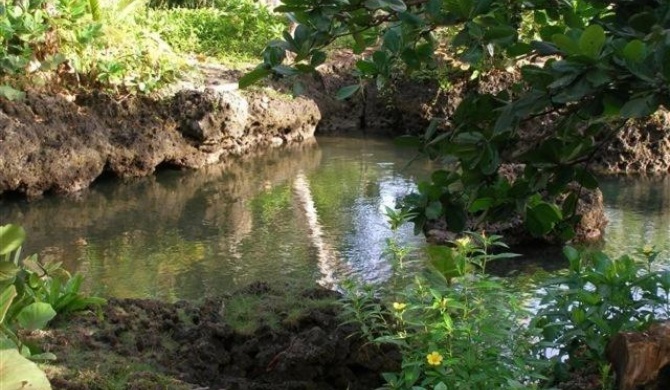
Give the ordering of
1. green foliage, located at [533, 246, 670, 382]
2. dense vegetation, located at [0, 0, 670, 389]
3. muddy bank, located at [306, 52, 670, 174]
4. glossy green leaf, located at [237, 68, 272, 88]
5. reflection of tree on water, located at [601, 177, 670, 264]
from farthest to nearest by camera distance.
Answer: muddy bank, located at [306, 52, 670, 174], reflection of tree on water, located at [601, 177, 670, 264], green foliage, located at [533, 246, 670, 382], glossy green leaf, located at [237, 68, 272, 88], dense vegetation, located at [0, 0, 670, 389]

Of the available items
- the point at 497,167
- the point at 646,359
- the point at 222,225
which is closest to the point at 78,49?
the point at 222,225

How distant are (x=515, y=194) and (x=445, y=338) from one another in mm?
794

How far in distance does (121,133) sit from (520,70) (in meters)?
8.99

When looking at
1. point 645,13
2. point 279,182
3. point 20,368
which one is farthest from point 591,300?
point 279,182

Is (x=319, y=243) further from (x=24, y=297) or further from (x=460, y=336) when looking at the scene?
(x=460, y=336)

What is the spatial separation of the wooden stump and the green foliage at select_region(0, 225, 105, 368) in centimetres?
172

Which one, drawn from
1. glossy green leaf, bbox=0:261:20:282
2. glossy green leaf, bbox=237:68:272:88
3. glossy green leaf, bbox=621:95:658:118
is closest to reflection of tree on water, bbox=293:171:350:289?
glossy green leaf, bbox=0:261:20:282

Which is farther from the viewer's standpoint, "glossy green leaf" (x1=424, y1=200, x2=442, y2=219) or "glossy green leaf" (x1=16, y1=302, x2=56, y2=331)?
"glossy green leaf" (x1=16, y1=302, x2=56, y2=331)

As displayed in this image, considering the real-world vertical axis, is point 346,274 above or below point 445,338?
below

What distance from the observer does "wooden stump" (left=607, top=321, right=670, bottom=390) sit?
2674mm

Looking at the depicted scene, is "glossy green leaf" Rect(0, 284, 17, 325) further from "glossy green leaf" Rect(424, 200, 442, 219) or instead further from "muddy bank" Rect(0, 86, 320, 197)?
"muddy bank" Rect(0, 86, 320, 197)

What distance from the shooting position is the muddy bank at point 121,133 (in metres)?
9.17

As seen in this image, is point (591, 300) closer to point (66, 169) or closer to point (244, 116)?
point (66, 169)

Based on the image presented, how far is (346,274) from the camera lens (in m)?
6.48
